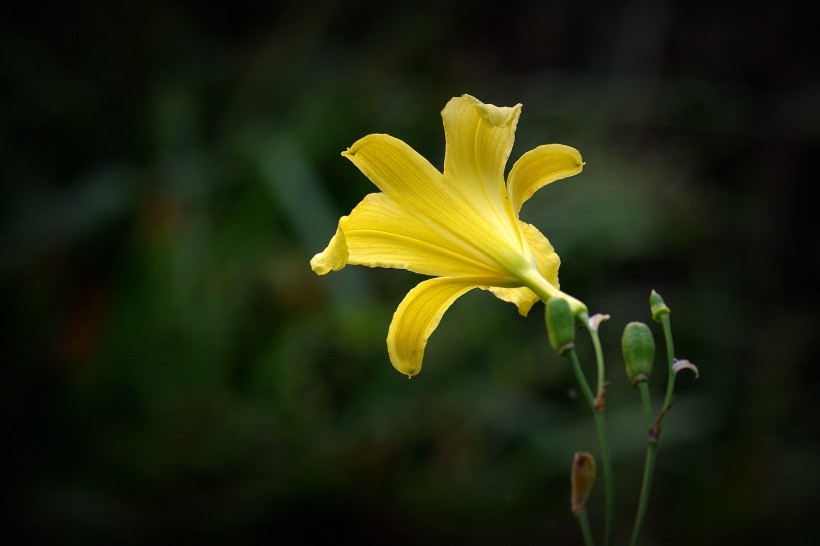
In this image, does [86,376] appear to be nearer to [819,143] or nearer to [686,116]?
[686,116]

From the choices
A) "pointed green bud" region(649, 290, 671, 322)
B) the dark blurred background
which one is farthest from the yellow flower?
the dark blurred background

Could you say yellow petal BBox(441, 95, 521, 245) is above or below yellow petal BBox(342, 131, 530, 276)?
above

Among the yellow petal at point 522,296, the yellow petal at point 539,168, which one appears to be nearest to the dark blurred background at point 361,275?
the yellow petal at point 522,296

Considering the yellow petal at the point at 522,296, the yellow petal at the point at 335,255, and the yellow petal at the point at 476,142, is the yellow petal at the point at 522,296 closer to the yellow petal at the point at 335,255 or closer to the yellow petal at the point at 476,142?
the yellow petal at the point at 476,142

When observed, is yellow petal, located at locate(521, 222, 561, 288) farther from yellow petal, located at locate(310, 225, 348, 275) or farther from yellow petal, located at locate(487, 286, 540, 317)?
yellow petal, located at locate(310, 225, 348, 275)

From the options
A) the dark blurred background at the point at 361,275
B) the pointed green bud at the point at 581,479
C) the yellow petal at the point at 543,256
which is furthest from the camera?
the dark blurred background at the point at 361,275

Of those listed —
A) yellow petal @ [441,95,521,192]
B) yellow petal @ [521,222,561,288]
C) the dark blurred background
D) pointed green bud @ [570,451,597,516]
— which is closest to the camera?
pointed green bud @ [570,451,597,516]

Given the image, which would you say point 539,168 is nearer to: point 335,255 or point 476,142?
point 476,142

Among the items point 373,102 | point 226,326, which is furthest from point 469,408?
point 373,102
